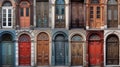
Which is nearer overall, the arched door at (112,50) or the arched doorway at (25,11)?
the arched door at (112,50)

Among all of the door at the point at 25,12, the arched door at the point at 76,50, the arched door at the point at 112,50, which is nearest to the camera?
Answer: the arched door at the point at 112,50

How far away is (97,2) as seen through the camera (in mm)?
33625

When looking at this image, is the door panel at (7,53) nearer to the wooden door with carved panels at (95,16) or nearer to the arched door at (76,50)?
the arched door at (76,50)

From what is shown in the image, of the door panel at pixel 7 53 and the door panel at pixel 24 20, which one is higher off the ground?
the door panel at pixel 24 20

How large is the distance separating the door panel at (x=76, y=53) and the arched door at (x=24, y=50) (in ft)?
13.6

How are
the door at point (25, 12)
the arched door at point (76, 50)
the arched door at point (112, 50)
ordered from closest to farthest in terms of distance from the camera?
the arched door at point (112, 50)
the arched door at point (76, 50)
the door at point (25, 12)

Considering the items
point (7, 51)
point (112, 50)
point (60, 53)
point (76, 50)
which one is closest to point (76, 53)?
point (76, 50)

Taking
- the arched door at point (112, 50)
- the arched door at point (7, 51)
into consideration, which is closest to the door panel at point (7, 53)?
the arched door at point (7, 51)

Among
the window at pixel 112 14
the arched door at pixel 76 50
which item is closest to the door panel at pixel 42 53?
the arched door at pixel 76 50

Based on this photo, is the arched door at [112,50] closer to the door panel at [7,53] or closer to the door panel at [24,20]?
the door panel at [24,20]

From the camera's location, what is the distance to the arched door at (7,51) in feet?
110

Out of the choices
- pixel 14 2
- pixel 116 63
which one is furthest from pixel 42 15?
pixel 116 63

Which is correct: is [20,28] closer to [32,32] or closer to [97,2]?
[32,32]

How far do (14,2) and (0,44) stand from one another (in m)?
4.15
